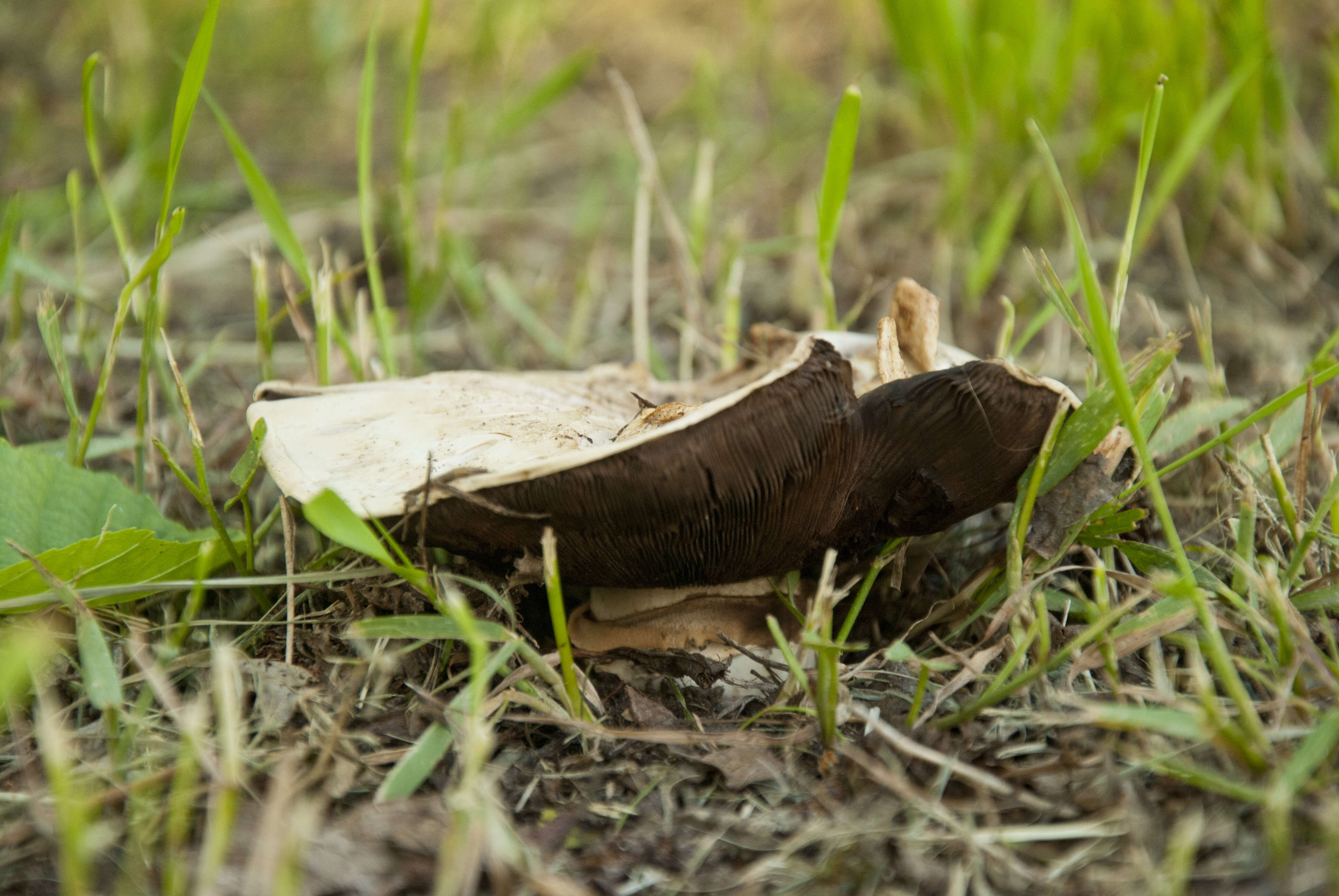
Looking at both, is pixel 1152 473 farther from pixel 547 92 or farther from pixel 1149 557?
pixel 547 92

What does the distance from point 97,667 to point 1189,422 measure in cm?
197

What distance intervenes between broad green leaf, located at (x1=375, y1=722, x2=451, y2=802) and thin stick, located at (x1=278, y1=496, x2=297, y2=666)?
37cm

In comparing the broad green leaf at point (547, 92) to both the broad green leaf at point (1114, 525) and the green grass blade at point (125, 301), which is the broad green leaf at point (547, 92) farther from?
the broad green leaf at point (1114, 525)

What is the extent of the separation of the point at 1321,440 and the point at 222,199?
12.2 feet

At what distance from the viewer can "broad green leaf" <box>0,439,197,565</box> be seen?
1696 millimetres

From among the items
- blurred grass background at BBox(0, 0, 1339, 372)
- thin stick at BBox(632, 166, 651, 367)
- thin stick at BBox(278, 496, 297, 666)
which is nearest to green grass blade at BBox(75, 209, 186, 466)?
thin stick at BBox(278, 496, 297, 666)

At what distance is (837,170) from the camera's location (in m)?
1.93

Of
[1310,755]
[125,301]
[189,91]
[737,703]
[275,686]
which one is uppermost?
[189,91]

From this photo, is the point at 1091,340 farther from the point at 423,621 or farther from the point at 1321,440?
the point at 423,621

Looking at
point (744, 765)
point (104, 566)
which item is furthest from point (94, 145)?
point (744, 765)

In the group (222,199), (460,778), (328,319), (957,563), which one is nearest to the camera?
(460,778)

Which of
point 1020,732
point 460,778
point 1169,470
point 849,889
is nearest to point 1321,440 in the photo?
point 1169,470

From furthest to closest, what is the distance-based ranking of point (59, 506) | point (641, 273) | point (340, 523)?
point (641, 273), point (59, 506), point (340, 523)

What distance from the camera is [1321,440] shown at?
1.80m
